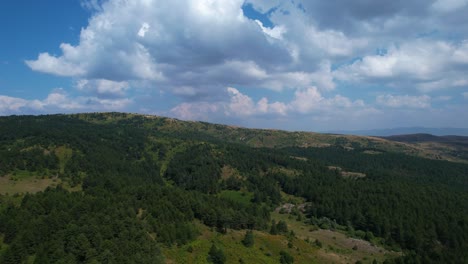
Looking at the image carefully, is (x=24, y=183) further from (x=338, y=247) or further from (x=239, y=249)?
(x=338, y=247)

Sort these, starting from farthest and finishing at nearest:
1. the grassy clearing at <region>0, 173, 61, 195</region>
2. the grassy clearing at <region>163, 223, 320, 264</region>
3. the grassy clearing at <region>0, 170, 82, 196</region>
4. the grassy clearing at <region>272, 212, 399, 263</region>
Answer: the grassy clearing at <region>0, 170, 82, 196</region>
the grassy clearing at <region>0, 173, 61, 195</region>
the grassy clearing at <region>272, 212, 399, 263</region>
the grassy clearing at <region>163, 223, 320, 264</region>

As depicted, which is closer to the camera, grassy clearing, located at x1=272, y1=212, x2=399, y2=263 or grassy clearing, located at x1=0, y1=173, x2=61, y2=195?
grassy clearing, located at x1=272, y1=212, x2=399, y2=263

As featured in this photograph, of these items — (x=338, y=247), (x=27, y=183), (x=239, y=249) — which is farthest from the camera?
(x=27, y=183)

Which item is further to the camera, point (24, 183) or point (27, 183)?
point (27, 183)

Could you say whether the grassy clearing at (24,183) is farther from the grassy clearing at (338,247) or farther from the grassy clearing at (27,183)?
the grassy clearing at (338,247)

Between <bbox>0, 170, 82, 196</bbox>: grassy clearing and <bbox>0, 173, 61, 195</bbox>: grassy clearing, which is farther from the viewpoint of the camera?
<bbox>0, 170, 82, 196</bbox>: grassy clearing

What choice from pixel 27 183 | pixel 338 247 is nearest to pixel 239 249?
pixel 338 247

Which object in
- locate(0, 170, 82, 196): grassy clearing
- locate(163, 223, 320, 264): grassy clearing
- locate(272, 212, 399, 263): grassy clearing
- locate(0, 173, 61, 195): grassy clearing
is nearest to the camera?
locate(163, 223, 320, 264): grassy clearing

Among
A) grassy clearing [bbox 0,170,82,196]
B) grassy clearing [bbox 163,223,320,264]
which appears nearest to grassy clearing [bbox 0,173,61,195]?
grassy clearing [bbox 0,170,82,196]

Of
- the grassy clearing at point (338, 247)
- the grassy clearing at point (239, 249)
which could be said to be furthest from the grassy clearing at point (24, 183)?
the grassy clearing at point (338, 247)

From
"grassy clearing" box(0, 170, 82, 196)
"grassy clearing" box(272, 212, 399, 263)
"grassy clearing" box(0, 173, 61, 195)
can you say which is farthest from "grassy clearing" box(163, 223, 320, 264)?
"grassy clearing" box(0, 173, 61, 195)

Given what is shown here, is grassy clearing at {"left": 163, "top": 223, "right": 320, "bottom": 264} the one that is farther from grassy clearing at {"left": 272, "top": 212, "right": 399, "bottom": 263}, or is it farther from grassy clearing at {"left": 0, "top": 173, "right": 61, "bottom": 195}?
grassy clearing at {"left": 0, "top": 173, "right": 61, "bottom": 195}

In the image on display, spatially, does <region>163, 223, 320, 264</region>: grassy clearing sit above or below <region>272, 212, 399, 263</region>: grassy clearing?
above

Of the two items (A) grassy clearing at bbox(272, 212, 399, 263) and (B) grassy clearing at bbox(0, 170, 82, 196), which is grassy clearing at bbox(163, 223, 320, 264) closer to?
(A) grassy clearing at bbox(272, 212, 399, 263)
